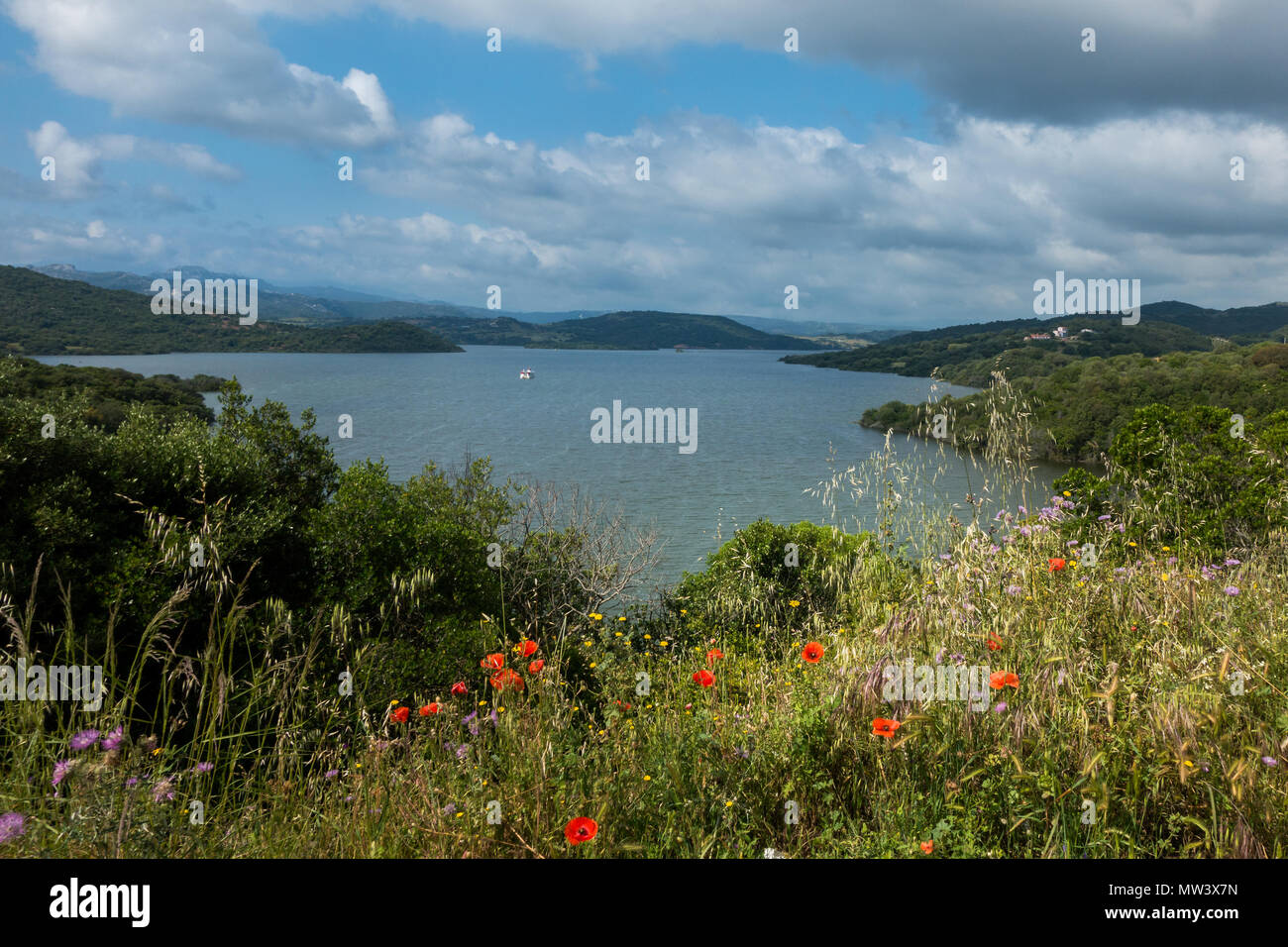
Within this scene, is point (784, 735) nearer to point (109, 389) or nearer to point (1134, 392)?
point (109, 389)

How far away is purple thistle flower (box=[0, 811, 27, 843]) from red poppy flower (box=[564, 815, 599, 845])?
1.43 meters

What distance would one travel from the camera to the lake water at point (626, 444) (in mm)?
31062

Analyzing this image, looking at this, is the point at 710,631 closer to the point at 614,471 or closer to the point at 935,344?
the point at 614,471

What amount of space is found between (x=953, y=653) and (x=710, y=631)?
6742 mm

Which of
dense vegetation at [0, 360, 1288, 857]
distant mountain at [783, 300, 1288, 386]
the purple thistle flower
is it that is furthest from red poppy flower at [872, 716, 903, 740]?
distant mountain at [783, 300, 1288, 386]

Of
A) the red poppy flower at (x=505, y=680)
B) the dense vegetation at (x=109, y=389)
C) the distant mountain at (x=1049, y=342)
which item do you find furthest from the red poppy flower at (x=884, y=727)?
the distant mountain at (x=1049, y=342)

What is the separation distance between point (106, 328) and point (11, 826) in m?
130

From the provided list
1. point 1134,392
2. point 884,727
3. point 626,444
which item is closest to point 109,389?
point 626,444

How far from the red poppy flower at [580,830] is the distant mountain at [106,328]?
336 feet

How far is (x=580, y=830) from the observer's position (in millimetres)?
2084

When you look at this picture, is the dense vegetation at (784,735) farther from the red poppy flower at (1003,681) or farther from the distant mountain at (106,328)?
the distant mountain at (106,328)

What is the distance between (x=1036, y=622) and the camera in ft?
12.3

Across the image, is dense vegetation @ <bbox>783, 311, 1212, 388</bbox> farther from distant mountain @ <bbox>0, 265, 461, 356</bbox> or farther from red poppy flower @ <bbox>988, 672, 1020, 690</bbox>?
distant mountain @ <bbox>0, 265, 461, 356</bbox>
